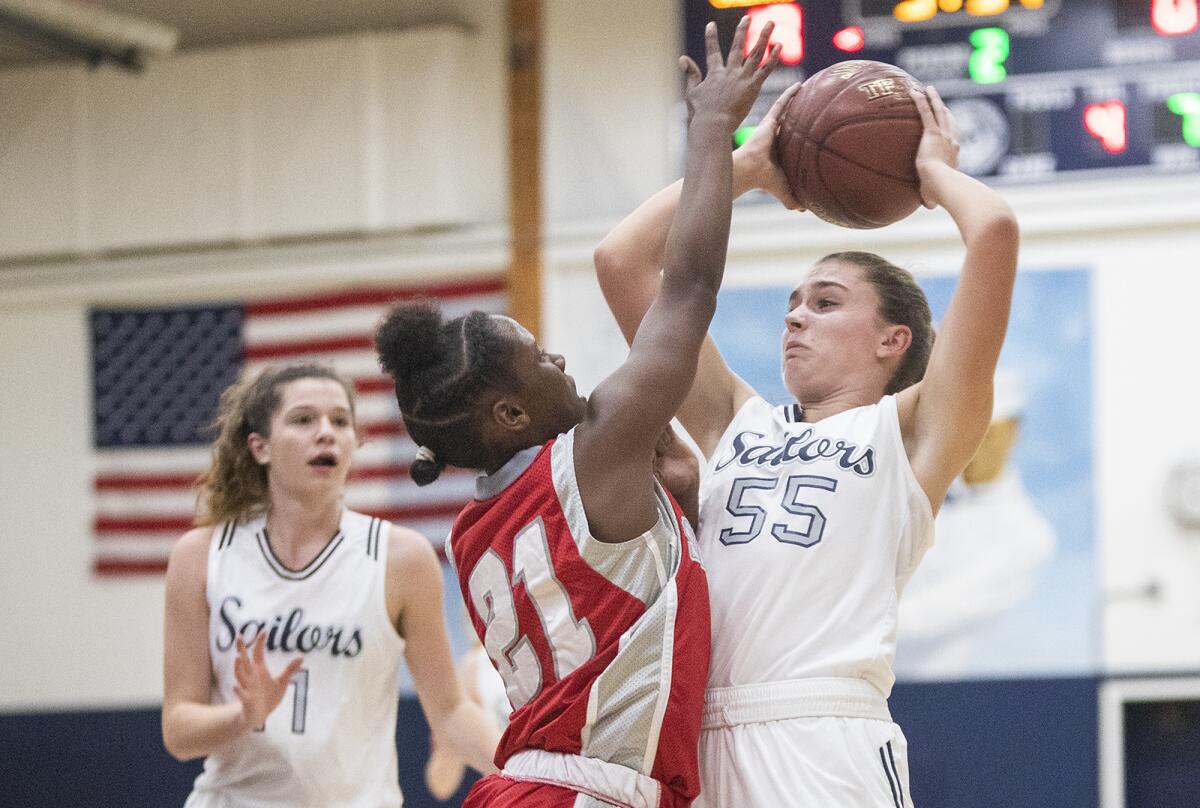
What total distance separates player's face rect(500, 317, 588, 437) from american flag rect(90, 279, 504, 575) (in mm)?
5701

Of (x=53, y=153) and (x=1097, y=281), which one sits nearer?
(x=1097, y=281)

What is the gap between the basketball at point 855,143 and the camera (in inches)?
112

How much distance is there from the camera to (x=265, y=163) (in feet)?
28.1

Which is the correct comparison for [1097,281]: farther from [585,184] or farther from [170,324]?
[170,324]

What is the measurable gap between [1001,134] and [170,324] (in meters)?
4.63

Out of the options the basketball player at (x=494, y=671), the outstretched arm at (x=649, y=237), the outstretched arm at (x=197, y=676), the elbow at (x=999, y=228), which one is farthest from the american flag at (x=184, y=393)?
the elbow at (x=999, y=228)

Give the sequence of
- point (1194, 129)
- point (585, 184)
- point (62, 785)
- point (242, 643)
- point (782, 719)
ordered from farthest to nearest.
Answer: point (62, 785)
point (585, 184)
point (1194, 129)
point (242, 643)
point (782, 719)

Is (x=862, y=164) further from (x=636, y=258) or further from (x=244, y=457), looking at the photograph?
(x=244, y=457)

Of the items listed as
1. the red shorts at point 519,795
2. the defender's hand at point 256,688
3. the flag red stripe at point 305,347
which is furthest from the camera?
the flag red stripe at point 305,347

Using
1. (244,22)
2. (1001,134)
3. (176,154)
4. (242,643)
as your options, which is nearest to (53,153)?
(176,154)

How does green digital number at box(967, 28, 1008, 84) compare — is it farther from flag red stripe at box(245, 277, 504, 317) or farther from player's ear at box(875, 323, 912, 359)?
player's ear at box(875, 323, 912, 359)

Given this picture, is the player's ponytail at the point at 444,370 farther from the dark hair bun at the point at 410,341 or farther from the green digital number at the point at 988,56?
the green digital number at the point at 988,56

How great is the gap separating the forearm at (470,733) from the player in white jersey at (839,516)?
1302mm

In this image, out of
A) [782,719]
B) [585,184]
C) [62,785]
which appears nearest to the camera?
[782,719]
